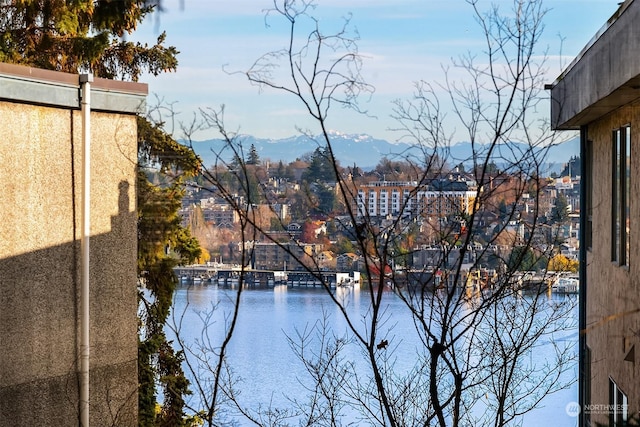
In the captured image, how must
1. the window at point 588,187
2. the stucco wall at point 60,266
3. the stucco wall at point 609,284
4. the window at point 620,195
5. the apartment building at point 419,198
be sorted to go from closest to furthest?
the apartment building at point 419,198
the stucco wall at point 60,266
the stucco wall at point 609,284
the window at point 620,195
the window at point 588,187

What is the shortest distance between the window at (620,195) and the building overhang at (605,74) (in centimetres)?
24

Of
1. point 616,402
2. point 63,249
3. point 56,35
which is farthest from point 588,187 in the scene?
point 56,35

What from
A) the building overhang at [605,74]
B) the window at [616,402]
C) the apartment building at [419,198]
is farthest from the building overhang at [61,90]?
the window at [616,402]

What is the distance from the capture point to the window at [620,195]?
254 inches

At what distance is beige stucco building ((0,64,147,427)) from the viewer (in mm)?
5621

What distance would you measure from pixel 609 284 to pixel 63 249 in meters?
3.89

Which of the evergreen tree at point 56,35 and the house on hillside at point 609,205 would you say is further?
the evergreen tree at point 56,35

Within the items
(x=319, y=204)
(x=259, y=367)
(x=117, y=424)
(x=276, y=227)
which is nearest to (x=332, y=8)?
(x=319, y=204)

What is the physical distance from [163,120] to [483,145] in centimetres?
143

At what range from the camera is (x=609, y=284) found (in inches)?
279

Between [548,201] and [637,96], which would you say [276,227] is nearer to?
[637,96]

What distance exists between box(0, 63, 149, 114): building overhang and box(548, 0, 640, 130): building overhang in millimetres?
2687

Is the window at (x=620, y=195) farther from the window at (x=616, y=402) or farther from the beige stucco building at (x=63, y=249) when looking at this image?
the beige stucco building at (x=63, y=249)

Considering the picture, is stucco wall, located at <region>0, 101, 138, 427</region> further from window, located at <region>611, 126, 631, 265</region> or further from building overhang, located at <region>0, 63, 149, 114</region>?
window, located at <region>611, 126, 631, 265</region>
